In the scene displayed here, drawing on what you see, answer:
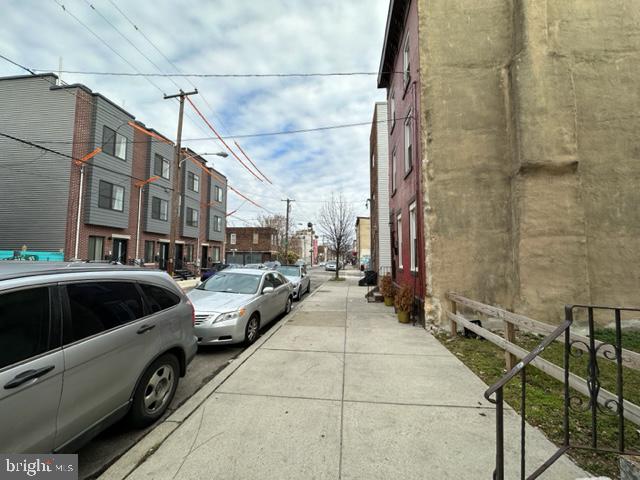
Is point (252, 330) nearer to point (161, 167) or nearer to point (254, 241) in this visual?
point (161, 167)

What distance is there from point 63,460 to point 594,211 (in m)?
9.68

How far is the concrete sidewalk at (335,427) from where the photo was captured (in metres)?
2.69

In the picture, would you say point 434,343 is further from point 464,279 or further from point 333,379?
point 333,379

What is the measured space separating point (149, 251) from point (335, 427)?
1005 inches

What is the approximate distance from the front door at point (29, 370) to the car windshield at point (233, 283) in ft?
16.6

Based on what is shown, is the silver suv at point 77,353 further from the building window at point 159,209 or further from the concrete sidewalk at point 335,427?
the building window at point 159,209

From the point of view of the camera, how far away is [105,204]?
20.4 meters

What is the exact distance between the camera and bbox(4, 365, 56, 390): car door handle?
6.64ft

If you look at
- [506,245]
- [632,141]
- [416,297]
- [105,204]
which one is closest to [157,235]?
[105,204]

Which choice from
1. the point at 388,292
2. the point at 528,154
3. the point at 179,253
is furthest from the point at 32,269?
the point at 179,253

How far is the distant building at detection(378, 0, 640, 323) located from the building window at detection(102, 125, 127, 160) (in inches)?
766

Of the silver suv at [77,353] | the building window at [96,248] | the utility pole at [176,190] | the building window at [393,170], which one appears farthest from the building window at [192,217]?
the silver suv at [77,353]

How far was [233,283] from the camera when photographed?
7816 mm

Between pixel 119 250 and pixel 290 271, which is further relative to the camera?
pixel 119 250
